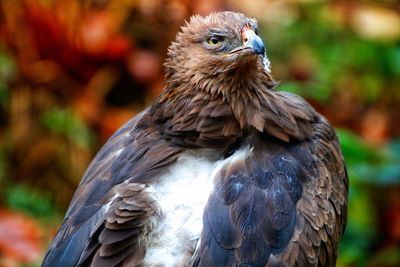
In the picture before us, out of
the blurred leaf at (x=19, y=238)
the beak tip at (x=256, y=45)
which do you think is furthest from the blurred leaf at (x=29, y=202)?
the beak tip at (x=256, y=45)

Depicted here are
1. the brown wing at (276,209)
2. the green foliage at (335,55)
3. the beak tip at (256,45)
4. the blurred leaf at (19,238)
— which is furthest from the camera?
the green foliage at (335,55)

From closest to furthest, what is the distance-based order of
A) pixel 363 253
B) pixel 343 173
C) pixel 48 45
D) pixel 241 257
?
pixel 241 257
pixel 343 173
pixel 363 253
pixel 48 45

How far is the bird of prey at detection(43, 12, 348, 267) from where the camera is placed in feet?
14.3

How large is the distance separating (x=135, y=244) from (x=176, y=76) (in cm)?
96

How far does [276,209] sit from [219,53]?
2.73 feet

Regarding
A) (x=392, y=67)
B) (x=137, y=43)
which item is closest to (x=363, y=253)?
(x=392, y=67)

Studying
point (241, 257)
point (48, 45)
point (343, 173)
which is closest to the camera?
point (241, 257)

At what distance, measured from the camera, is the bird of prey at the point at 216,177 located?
4352 mm

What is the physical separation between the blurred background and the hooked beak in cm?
348

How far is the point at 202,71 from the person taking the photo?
15.6 ft

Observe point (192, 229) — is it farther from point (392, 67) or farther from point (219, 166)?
point (392, 67)

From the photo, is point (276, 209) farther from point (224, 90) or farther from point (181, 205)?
point (224, 90)

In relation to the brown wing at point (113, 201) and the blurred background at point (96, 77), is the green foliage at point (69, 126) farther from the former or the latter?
the brown wing at point (113, 201)

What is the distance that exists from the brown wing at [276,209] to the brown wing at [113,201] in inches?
12.9
